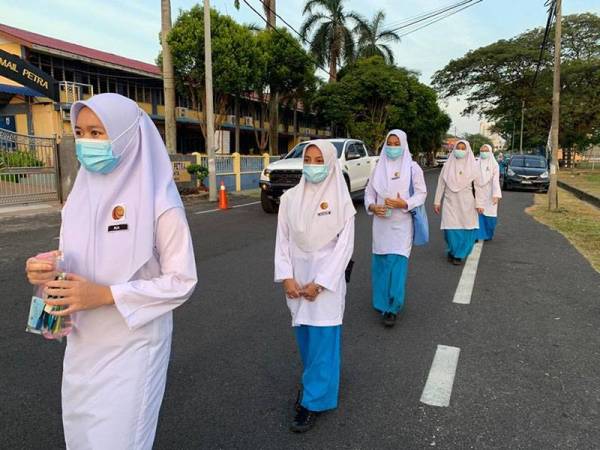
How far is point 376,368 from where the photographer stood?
3.44 metres

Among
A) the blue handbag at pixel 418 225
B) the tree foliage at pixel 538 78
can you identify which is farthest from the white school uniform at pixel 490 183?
the tree foliage at pixel 538 78

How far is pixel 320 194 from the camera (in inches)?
109

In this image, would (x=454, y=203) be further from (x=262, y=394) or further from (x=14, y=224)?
(x=14, y=224)

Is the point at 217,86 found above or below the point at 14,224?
above

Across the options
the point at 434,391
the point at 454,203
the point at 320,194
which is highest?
the point at 320,194

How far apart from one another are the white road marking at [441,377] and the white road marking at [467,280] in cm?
135

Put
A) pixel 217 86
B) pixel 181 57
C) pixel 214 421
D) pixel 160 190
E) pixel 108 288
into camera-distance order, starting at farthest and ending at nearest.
A: pixel 217 86 → pixel 181 57 → pixel 214 421 → pixel 160 190 → pixel 108 288

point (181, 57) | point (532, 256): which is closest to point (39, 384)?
point (532, 256)

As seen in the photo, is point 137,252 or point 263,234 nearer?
point 137,252

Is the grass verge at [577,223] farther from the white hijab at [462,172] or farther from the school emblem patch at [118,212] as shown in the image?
the school emblem patch at [118,212]

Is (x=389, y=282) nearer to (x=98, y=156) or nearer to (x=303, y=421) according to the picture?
(x=303, y=421)

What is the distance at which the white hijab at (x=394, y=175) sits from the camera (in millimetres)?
4367

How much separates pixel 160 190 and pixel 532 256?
22.5 feet

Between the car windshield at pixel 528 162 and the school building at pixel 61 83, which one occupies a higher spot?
the school building at pixel 61 83
